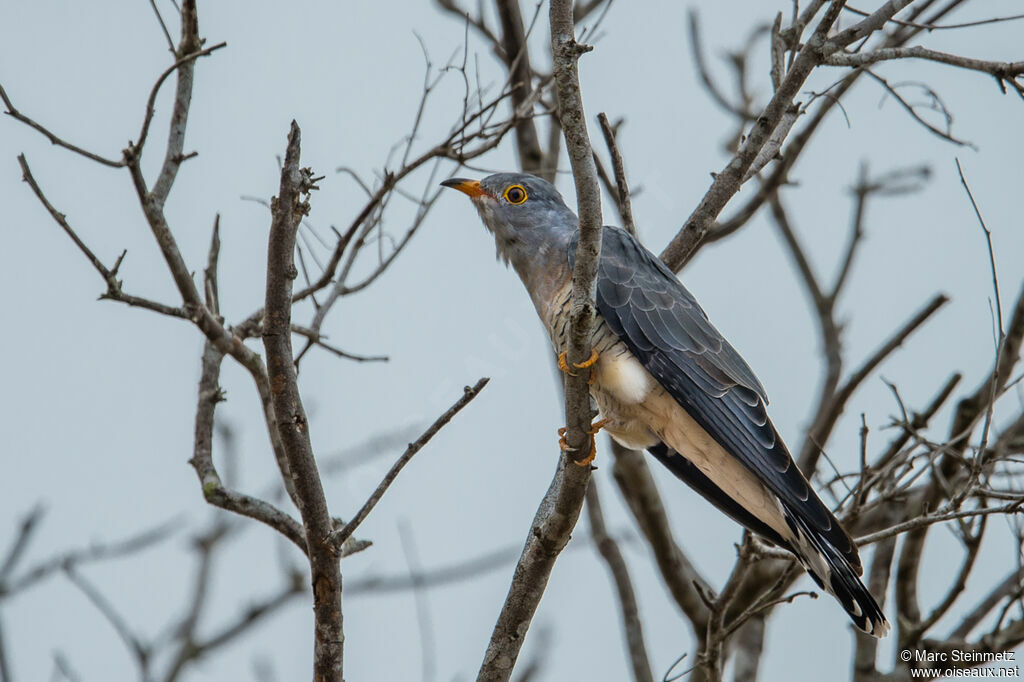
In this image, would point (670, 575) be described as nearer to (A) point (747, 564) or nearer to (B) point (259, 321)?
(A) point (747, 564)

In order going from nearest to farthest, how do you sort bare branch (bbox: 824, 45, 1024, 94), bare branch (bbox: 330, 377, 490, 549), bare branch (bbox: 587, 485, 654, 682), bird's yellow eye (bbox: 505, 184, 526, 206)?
1. bare branch (bbox: 330, 377, 490, 549)
2. bare branch (bbox: 824, 45, 1024, 94)
3. bird's yellow eye (bbox: 505, 184, 526, 206)
4. bare branch (bbox: 587, 485, 654, 682)

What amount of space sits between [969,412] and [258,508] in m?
3.72

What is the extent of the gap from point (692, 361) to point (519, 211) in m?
1.23

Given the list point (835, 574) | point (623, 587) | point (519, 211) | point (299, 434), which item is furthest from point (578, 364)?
point (623, 587)

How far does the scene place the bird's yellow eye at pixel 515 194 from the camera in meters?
5.09

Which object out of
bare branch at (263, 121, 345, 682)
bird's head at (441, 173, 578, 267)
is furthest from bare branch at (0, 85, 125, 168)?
bird's head at (441, 173, 578, 267)

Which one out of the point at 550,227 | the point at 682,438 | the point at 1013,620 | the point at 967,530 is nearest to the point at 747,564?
the point at 682,438

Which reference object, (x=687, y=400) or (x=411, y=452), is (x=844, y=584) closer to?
(x=687, y=400)

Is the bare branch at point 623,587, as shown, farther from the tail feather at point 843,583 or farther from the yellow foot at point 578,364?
the tail feather at point 843,583

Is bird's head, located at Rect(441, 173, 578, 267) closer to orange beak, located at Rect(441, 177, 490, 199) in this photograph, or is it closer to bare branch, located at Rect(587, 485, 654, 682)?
orange beak, located at Rect(441, 177, 490, 199)

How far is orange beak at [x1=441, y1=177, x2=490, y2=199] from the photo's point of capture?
521 cm

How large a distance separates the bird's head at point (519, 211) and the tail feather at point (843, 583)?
6.13ft

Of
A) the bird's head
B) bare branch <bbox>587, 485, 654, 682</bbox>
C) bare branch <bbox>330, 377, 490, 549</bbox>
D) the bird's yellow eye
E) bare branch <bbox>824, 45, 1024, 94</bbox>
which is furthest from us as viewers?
bare branch <bbox>587, 485, 654, 682</bbox>

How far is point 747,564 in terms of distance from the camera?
377 centimetres
